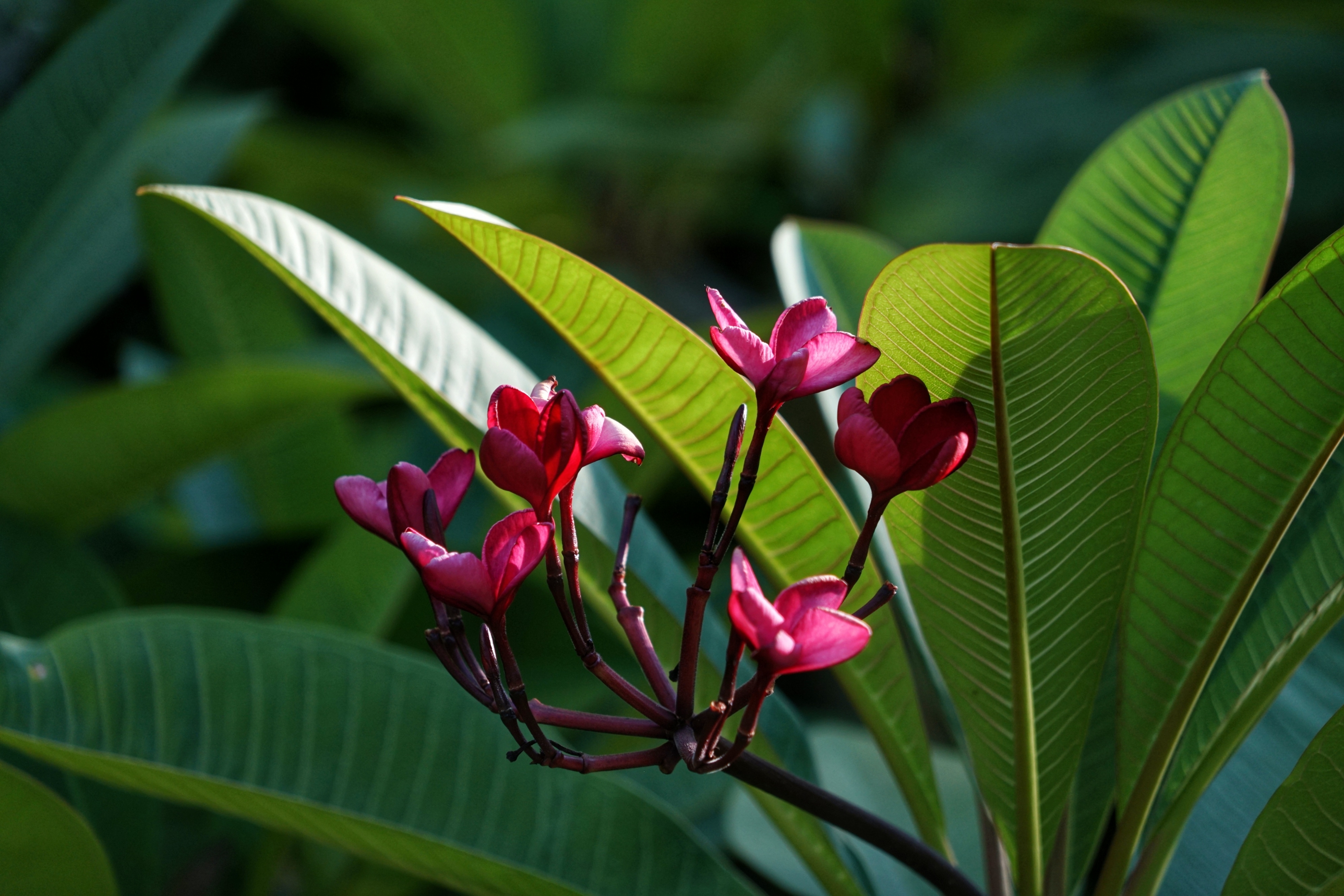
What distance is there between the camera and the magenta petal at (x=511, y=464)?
39cm

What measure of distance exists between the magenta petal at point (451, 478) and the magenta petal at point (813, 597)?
155mm

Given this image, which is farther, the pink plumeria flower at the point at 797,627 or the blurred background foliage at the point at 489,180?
the blurred background foliage at the point at 489,180

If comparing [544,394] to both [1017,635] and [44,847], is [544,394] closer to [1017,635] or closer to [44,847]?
[1017,635]

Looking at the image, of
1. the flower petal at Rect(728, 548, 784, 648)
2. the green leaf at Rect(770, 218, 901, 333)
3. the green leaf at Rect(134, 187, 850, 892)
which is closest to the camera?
the flower petal at Rect(728, 548, 784, 648)

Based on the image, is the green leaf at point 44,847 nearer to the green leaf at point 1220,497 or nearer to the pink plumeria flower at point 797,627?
the pink plumeria flower at point 797,627

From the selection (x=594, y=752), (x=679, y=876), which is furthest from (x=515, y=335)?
(x=679, y=876)

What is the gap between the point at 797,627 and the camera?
353 mm

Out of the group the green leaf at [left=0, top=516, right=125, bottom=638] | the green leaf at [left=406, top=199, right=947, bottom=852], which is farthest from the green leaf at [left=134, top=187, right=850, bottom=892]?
the green leaf at [left=0, top=516, right=125, bottom=638]

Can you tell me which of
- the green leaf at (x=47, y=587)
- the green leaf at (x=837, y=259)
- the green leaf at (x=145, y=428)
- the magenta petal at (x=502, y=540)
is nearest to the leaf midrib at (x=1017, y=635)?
the magenta petal at (x=502, y=540)

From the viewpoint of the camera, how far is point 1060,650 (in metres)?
0.53

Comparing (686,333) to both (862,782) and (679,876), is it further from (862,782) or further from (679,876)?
(862,782)

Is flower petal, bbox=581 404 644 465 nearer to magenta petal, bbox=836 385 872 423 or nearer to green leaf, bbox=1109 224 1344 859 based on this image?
magenta petal, bbox=836 385 872 423

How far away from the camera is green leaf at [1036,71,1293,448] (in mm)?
669

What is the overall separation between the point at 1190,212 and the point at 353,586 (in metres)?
0.72
